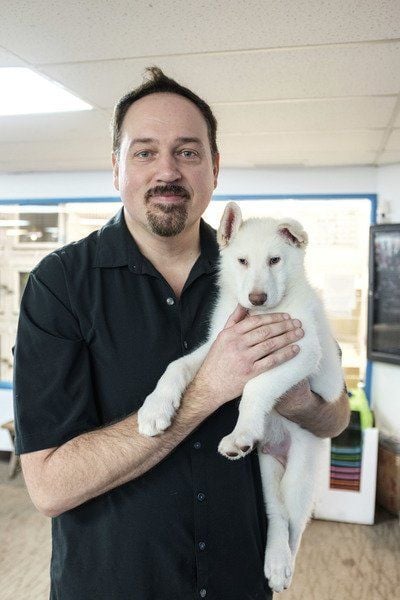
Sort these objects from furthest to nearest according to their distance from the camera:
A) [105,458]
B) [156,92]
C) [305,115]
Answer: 1. [305,115]
2. [156,92]
3. [105,458]

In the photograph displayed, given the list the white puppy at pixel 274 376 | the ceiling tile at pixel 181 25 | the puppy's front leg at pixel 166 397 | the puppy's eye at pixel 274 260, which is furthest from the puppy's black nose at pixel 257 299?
the ceiling tile at pixel 181 25

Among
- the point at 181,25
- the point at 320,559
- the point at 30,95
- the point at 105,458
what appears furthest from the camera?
the point at 320,559

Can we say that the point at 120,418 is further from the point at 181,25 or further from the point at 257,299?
the point at 181,25

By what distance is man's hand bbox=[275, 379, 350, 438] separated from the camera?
155cm

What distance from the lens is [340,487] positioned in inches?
174

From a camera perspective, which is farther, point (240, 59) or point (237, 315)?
point (240, 59)

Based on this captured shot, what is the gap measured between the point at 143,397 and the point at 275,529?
1.87ft

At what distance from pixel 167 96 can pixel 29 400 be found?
0.97m

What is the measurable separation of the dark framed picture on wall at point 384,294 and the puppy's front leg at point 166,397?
3535 mm

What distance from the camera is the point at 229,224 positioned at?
1.62m

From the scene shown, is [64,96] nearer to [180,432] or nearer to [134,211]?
[134,211]

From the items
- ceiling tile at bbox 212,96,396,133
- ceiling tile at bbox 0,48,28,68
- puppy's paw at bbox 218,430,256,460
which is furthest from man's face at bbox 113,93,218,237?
ceiling tile at bbox 212,96,396,133

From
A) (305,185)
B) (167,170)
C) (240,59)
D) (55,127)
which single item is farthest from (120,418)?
(305,185)

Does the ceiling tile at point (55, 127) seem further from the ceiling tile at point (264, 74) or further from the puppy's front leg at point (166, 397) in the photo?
the puppy's front leg at point (166, 397)
